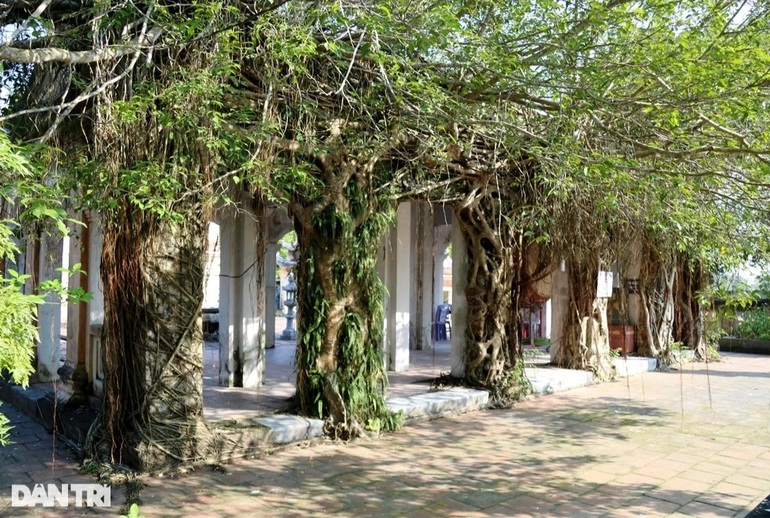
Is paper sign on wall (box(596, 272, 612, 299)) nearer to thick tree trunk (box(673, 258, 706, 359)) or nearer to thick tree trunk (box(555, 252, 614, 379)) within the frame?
thick tree trunk (box(555, 252, 614, 379))

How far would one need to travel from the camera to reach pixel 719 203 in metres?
8.62

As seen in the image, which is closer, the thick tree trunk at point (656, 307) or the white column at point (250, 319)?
the white column at point (250, 319)

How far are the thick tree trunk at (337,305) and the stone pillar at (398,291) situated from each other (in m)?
3.55

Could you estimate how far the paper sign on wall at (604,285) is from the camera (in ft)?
33.1

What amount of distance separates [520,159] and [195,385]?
4.81 meters

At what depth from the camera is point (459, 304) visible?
29.0ft

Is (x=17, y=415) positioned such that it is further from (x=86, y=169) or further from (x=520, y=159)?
(x=520, y=159)

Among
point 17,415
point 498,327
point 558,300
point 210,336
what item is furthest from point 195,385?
point 210,336

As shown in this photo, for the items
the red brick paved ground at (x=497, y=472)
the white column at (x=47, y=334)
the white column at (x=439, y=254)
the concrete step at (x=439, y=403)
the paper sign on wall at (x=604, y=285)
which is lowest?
the red brick paved ground at (x=497, y=472)

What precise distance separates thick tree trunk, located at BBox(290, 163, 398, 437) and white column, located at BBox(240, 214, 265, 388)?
2122 mm

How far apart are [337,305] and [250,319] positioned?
8.28 feet

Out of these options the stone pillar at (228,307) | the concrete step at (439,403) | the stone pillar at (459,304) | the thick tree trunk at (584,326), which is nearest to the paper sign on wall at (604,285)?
the thick tree trunk at (584,326)

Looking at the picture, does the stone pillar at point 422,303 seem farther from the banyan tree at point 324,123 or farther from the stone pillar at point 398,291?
the banyan tree at point 324,123

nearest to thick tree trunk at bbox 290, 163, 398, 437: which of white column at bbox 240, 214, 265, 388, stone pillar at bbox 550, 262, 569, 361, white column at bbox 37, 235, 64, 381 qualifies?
white column at bbox 240, 214, 265, 388
